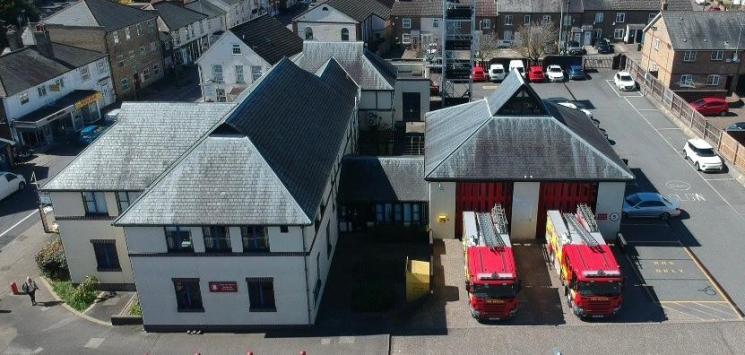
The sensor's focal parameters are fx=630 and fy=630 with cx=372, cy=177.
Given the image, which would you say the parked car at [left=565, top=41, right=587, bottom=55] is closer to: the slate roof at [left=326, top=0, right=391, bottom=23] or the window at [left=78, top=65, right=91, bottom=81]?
the slate roof at [left=326, top=0, right=391, bottom=23]

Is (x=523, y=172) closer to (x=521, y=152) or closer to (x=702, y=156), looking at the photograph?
(x=521, y=152)

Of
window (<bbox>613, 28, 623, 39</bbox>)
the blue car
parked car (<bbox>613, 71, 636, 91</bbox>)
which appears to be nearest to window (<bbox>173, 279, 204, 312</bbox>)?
parked car (<bbox>613, 71, 636, 91</bbox>)

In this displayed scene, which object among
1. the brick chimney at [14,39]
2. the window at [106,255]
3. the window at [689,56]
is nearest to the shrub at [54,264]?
the window at [106,255]

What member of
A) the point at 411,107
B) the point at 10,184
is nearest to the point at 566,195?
the point at 411,107

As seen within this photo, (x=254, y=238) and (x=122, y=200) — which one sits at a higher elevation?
(x=122, y=200)

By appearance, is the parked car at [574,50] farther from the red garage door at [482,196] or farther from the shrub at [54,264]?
the shrub at [54,264]

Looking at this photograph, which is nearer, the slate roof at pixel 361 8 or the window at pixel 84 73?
the window at pixel 84 73

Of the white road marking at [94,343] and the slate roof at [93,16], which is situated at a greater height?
the slate roof at [93,16]
